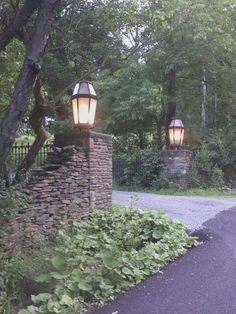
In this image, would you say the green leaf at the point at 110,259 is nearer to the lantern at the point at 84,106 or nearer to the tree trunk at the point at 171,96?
the lantern at the point at 84,106

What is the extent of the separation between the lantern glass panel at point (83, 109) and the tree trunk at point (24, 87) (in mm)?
3103

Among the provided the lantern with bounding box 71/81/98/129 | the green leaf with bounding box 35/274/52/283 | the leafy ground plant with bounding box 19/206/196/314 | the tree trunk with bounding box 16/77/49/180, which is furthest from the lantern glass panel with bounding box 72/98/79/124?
the green leaf with bounding box 35/274/52/283

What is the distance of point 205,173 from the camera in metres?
14.8

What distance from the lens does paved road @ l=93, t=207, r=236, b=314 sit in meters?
3.77

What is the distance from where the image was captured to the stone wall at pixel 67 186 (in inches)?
229

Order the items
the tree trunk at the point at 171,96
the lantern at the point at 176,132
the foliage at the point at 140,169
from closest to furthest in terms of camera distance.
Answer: the lantern at the point at 176,132 → the foliage at the point at 140,169 → the tree trunk at the point at 171,96

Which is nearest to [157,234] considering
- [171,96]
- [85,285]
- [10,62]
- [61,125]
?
[85,285]

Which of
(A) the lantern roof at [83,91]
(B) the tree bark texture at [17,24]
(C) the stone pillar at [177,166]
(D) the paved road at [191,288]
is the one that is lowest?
(D) the paved road at [191,288]

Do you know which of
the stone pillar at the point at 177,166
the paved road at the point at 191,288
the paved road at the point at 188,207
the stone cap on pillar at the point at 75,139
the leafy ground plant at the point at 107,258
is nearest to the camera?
the paved road at the point at 191,288

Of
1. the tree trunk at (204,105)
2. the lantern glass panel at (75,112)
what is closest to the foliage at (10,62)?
the lantern glass panel at (75,112)

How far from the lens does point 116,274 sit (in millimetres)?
4332

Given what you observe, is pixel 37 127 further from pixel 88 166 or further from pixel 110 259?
pixel 110 259

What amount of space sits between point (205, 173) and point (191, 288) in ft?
35.4

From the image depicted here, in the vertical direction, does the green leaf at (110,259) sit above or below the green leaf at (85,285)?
above
